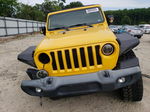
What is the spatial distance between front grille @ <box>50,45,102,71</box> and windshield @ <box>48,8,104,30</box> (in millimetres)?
1514

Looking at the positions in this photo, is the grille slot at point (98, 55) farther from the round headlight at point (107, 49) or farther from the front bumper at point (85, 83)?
the front bumper at point (85, 83)

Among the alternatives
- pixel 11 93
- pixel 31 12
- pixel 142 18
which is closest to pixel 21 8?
pixel 31 12

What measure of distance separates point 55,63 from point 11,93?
1.79 meters

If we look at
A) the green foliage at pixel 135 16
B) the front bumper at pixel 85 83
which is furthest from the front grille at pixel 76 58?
the green foliage at pixel 135 16

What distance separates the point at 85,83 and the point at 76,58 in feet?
1.33

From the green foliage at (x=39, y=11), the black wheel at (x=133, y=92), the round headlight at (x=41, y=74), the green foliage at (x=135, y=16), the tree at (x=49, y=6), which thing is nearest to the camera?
the round headlight at (x=41, y=74)

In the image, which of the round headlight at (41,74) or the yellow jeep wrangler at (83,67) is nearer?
the yellow jeep wrangler at (83,67)

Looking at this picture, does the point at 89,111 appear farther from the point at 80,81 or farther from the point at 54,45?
the point at 54,45

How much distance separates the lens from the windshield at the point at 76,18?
11.3 ft

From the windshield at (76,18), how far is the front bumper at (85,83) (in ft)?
5.96

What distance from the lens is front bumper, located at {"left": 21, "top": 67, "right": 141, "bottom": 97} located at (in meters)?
1.86

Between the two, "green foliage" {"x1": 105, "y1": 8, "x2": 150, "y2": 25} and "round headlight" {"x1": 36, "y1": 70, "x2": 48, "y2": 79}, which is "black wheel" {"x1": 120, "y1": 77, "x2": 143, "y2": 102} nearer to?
"round headlight" {"x1": 36, "y1": 70, "x2": 48, "y2": 79}

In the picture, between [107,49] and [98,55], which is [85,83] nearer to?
[98,55]

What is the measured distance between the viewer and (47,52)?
2.09 m
